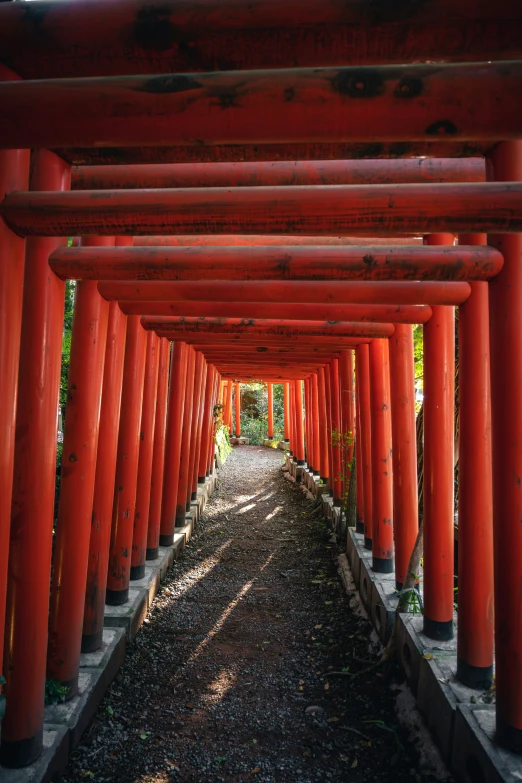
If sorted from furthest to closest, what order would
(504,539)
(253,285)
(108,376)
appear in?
(108,376) < (253,285) < (504,539)

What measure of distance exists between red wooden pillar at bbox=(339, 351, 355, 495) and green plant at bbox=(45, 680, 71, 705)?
574 centimetres

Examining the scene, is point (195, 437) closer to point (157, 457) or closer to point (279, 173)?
point (157, 457)

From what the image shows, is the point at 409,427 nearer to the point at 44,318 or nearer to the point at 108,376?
the point at 108,376

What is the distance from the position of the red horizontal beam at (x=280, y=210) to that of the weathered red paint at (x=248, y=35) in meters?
0.55

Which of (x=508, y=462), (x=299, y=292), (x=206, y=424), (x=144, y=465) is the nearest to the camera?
(x=508, y=462)

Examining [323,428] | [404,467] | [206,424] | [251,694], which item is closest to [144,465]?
[251,694]

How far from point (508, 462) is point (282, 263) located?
173 centimetres

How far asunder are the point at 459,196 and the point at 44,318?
90.9 inches

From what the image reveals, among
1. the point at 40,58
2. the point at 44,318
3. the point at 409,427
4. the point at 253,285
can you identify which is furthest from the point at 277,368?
the point at 40,58

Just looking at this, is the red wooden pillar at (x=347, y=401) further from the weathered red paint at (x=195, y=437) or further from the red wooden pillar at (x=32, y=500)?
the red wooden pillar at (x=32, y=500)

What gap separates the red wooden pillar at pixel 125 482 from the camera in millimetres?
5062

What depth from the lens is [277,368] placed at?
42.1ft

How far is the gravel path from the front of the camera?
3348 mm

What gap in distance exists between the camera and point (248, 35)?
5.99ft
